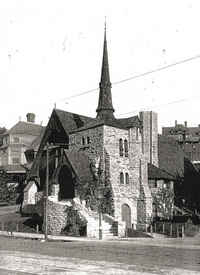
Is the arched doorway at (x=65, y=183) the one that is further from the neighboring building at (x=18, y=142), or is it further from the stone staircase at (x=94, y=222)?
the neighboring building at (x=18, y=142)

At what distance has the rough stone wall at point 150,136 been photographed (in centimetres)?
5381

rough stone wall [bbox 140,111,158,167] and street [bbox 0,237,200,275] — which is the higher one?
rough stone wall [bbox 140,111,158,167]

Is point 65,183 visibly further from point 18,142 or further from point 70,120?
point 18,142

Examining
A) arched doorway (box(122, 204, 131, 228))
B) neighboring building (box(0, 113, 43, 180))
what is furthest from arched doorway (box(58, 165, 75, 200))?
neighboring building (box(0, 113, 43, 180))

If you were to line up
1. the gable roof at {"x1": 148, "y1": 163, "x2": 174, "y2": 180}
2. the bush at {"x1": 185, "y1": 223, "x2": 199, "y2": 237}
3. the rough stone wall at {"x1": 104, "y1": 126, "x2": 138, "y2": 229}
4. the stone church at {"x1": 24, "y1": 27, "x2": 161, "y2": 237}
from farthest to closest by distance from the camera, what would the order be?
the gable roof at {"x1": 148, "y1": 163, "x2": 174, "y2": 180} → the rough stone wall at {"x1": 104, "y1": 126, "x2": 138, "y2": 229} → the bush at {"x1": 185, "y1": 223, "x2": 199, "y2": 237} → the stone church at {"x1": 24, "y1": 27, "x2": 161, "y2": 237}

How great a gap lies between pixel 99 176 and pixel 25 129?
44.7 m

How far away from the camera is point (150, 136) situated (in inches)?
2153

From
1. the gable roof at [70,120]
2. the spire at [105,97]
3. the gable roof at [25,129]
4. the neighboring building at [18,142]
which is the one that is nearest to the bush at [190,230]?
the spire at [105,97]

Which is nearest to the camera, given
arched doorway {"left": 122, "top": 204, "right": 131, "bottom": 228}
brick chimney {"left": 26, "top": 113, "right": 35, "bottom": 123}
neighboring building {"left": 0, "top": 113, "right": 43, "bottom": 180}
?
arched doorway {"left": 122, "top": 204, "right": 131, "bottom": 228}

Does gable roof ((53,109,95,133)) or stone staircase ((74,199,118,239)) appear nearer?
stone staircase ((74,199,118,239))

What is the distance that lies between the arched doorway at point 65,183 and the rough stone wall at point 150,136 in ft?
37.2

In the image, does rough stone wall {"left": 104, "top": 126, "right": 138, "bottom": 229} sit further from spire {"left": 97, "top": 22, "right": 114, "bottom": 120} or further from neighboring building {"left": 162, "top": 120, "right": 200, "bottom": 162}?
neighboring building {"left": 162, "top": 120, "right": 200, "bottom": 162}

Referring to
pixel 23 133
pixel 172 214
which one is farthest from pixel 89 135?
pixel 23 133

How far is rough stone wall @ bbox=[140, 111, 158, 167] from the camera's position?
177 ft
